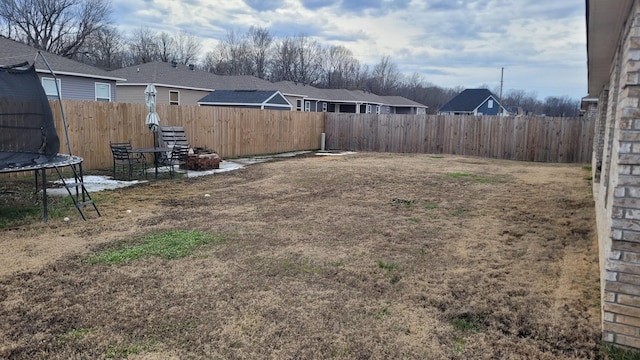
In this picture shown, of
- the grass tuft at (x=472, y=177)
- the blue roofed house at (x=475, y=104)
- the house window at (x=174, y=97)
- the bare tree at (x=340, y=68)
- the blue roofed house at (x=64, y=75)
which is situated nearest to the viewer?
the grass tuft at (x=472, y=177)

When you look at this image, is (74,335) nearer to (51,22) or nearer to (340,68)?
(51,22)

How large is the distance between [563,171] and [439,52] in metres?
16.1

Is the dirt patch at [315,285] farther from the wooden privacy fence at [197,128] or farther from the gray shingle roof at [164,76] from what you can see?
the gray shingle roof at [164,76]

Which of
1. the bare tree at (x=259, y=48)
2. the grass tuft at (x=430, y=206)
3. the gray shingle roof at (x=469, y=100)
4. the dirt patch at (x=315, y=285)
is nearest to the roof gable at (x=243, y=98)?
the dirt patch at (x=315, y=285)

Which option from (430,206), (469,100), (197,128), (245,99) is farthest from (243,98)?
(469,100)

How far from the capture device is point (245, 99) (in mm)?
24141

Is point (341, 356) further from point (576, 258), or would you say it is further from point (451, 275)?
point (576, 258)

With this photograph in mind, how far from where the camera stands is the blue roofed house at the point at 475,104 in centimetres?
4144

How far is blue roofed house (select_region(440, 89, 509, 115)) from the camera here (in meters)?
41.4

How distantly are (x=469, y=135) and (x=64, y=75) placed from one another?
15.3 m

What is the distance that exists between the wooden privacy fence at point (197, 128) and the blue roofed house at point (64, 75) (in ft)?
18.7

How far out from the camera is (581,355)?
2574 mm

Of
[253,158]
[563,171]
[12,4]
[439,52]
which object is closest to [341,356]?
[563,171]

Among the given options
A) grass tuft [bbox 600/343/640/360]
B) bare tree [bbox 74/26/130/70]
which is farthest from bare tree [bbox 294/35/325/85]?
grass tuft [bbox 600/343/640/360]
